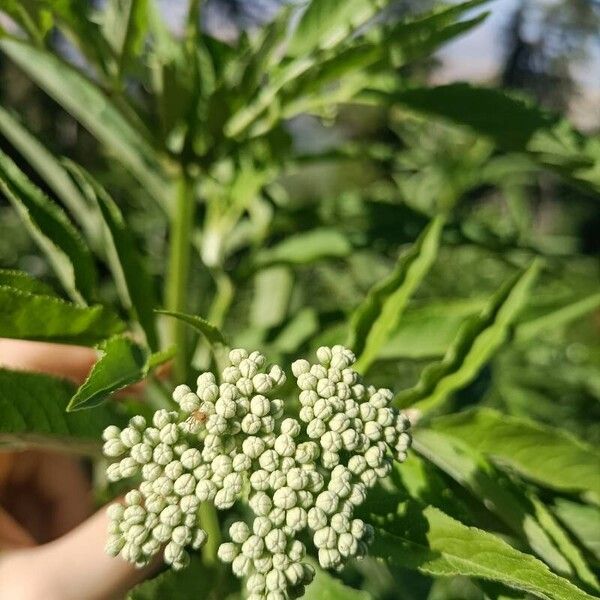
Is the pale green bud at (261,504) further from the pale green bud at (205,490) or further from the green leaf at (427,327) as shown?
the green leaf at (427,327)

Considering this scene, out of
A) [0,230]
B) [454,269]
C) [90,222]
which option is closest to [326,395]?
[90,222]

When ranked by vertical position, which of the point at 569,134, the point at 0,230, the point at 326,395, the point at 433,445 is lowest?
the point at 0,230

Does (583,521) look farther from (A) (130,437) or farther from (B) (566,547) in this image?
(A) (130,437)

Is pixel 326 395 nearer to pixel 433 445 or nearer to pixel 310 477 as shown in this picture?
pixel 310 477

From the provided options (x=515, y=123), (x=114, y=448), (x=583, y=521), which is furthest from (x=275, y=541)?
(x=515, y=123)

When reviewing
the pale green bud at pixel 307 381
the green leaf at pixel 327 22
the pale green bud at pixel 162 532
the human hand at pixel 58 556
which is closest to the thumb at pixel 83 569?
the human hand at pixel 58 556

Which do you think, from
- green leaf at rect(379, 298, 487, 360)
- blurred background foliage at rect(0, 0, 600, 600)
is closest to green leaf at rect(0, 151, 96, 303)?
blurred background foliage at rect(0, 0, 600, 600)

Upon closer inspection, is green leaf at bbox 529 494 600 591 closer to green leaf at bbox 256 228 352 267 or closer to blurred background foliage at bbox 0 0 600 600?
blurred background foliage at bbox 0 0 600 600
